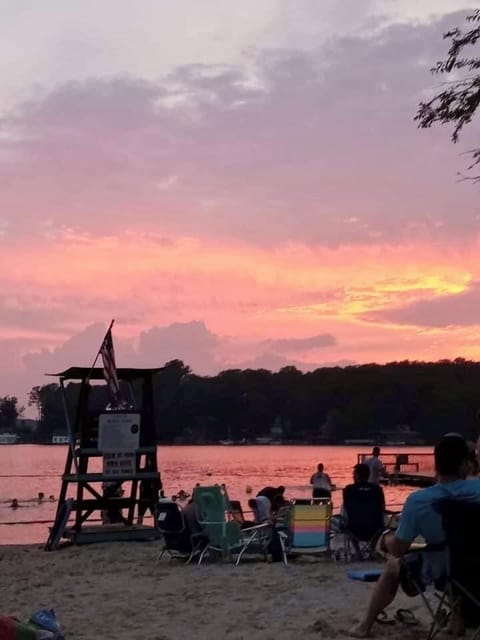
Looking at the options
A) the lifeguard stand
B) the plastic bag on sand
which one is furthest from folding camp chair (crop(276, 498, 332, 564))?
the plastic bag on sand

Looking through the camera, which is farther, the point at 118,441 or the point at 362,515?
the point at 118,441

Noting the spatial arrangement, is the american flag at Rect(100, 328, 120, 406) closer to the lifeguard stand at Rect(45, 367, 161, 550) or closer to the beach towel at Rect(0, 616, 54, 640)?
the lifeguard stand at Rect(45, 367, 161, 550)

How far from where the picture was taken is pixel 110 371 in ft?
48.1

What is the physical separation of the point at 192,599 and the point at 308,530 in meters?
2.79

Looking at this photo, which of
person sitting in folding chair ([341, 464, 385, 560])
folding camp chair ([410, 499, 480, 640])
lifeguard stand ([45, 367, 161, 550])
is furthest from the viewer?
lifeguard stand ([45, 367, 161, 550])

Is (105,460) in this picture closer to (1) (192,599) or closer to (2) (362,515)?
(2) (362,515)

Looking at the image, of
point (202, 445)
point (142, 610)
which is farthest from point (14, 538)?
point (202, 445)

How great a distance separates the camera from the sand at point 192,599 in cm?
681

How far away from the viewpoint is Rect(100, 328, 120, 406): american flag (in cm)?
1462

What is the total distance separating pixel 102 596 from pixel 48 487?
43842mm

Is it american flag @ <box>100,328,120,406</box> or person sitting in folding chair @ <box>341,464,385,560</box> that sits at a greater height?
american flag @ <box>100,328,120,406</box>

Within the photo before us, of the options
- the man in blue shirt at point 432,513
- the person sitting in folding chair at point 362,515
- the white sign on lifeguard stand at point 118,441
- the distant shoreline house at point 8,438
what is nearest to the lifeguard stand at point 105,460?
the white sign on lifeguard stand at point 118,441

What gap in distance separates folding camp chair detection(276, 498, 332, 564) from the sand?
22 cm

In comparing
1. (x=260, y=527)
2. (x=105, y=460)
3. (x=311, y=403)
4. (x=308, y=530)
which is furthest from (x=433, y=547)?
(x=311, y=403)
